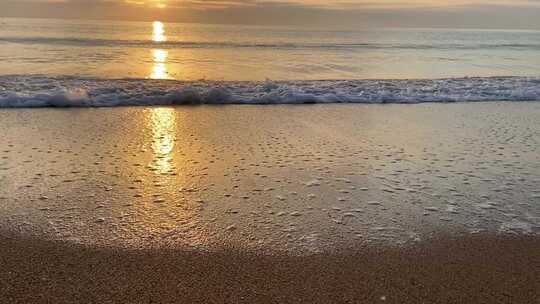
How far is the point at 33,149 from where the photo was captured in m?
5.25

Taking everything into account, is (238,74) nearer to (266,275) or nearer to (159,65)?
(159,65)

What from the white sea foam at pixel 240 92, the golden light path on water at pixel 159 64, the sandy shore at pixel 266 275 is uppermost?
the sandy shore at pixel 266 275

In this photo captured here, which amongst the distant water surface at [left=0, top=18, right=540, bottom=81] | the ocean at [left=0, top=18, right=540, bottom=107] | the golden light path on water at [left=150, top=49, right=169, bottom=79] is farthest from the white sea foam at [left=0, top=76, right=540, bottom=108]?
the golden light path on water at [left=150, top=49, right=169, bottom=79]

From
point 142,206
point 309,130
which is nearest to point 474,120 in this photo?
point 309,130

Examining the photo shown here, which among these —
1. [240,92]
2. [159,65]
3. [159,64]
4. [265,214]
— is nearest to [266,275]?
[265,214]

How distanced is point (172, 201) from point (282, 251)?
120cm

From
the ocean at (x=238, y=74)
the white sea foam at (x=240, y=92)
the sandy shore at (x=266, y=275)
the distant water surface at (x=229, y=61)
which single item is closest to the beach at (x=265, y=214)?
the sandy shore at (x=266, y=275)

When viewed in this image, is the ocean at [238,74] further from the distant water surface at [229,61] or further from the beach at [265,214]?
the beach at [265,214]

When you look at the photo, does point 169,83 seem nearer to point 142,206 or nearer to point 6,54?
point 142,206

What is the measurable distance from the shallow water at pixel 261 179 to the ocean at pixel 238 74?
1581mm

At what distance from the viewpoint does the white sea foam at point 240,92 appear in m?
8.20

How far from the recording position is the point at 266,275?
9.43 feet

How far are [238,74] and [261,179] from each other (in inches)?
349

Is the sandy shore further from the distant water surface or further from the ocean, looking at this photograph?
the distant water surface
